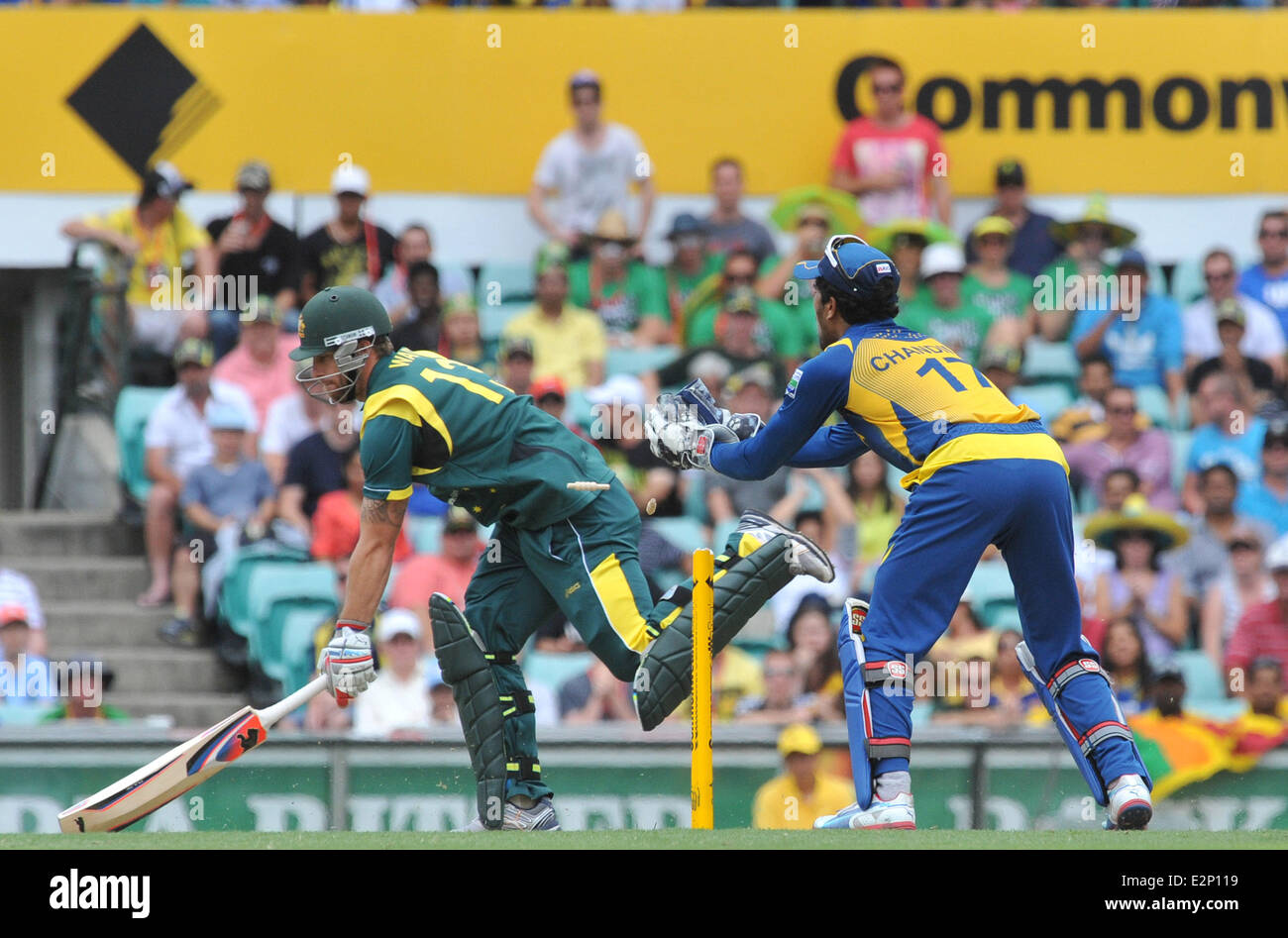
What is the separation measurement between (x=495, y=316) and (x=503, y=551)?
5192 mm

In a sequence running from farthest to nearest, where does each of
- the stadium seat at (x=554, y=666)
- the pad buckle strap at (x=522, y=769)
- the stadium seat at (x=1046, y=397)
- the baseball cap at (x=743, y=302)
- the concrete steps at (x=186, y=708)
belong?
the stadium seat at (x=1046, y=397) < the baseball cap at (x=743, y=302) < the concrete steps at (x=186, y=708) < the stadium seat at (x=554, y=666) < the pad buckle strap at (x=522, y=769)

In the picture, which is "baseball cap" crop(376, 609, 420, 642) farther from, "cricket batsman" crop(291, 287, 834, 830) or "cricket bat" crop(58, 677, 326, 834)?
"cricket bat" crop(58, 677, 326, 834)

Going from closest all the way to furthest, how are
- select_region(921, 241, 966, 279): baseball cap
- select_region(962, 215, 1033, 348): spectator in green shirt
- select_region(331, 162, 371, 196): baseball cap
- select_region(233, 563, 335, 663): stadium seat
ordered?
select_region(233, 563, 335, 663): stadium seat, select_region(921, 241, 966, 279): baseball cap, select_region(331, 162, 371, 196): baseball cap, select_region(962, 215, 1033, 348): spectator in green shirt

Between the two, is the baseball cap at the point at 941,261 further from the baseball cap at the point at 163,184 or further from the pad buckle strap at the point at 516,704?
the pad buckle strap at the point at 516,704

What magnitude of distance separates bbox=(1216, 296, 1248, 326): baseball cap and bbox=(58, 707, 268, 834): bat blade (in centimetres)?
724

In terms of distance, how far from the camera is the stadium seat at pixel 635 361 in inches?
480

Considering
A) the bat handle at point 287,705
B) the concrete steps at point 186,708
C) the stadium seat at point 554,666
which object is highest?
the stadium seat at point 554,666

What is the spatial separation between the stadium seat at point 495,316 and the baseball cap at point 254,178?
155 centimetres

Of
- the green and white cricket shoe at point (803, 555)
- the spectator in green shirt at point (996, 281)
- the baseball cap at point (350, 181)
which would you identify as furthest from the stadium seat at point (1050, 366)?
the green and white cricket shoe at point (803, 555)

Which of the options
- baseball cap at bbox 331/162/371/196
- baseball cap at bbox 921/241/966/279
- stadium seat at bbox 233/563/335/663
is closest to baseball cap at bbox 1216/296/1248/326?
baseball cap at bbox 921/241/966/279

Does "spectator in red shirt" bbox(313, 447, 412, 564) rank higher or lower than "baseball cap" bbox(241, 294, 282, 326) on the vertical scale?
lower

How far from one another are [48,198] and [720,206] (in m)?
4.49

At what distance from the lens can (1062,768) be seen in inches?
371

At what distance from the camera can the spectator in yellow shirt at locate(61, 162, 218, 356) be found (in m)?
12.3
